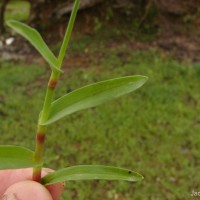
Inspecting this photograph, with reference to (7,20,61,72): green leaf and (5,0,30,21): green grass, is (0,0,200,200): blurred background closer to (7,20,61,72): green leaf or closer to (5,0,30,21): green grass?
(5,0,30,21): green grass

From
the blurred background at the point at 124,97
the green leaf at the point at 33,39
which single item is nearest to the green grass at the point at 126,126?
the blurred background at the point at 124,97

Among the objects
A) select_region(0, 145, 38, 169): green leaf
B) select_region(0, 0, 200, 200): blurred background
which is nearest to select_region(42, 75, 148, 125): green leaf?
select_region(0, 145, 38, 169): green leaf

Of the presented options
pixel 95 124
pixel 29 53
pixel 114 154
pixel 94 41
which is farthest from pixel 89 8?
pixel 114 154

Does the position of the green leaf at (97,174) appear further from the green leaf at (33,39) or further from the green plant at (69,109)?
the green leaf at (33,39)

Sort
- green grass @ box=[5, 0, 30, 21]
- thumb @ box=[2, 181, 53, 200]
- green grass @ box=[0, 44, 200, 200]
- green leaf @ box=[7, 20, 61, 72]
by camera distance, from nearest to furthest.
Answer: green leaf @ box=[7, 20, 61, 72] < thumb @ box=[2, 181, 53, 200] < green grass @ box=[0, 44, 200, 200] < green grass @ box=[5, 0, 30, 21]

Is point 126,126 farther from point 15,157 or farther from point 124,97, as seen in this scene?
point 15,157

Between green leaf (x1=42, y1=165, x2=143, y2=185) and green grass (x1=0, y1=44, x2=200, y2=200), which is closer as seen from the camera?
green leaf (x1=42, y1=165, x2=143, y2=185)

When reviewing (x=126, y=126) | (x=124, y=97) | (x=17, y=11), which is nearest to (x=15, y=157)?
(x=126, y=126)

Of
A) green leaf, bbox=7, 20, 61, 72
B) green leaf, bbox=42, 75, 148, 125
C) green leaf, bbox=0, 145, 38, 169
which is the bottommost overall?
green leaf, bbox=0, 145, 38, 169
